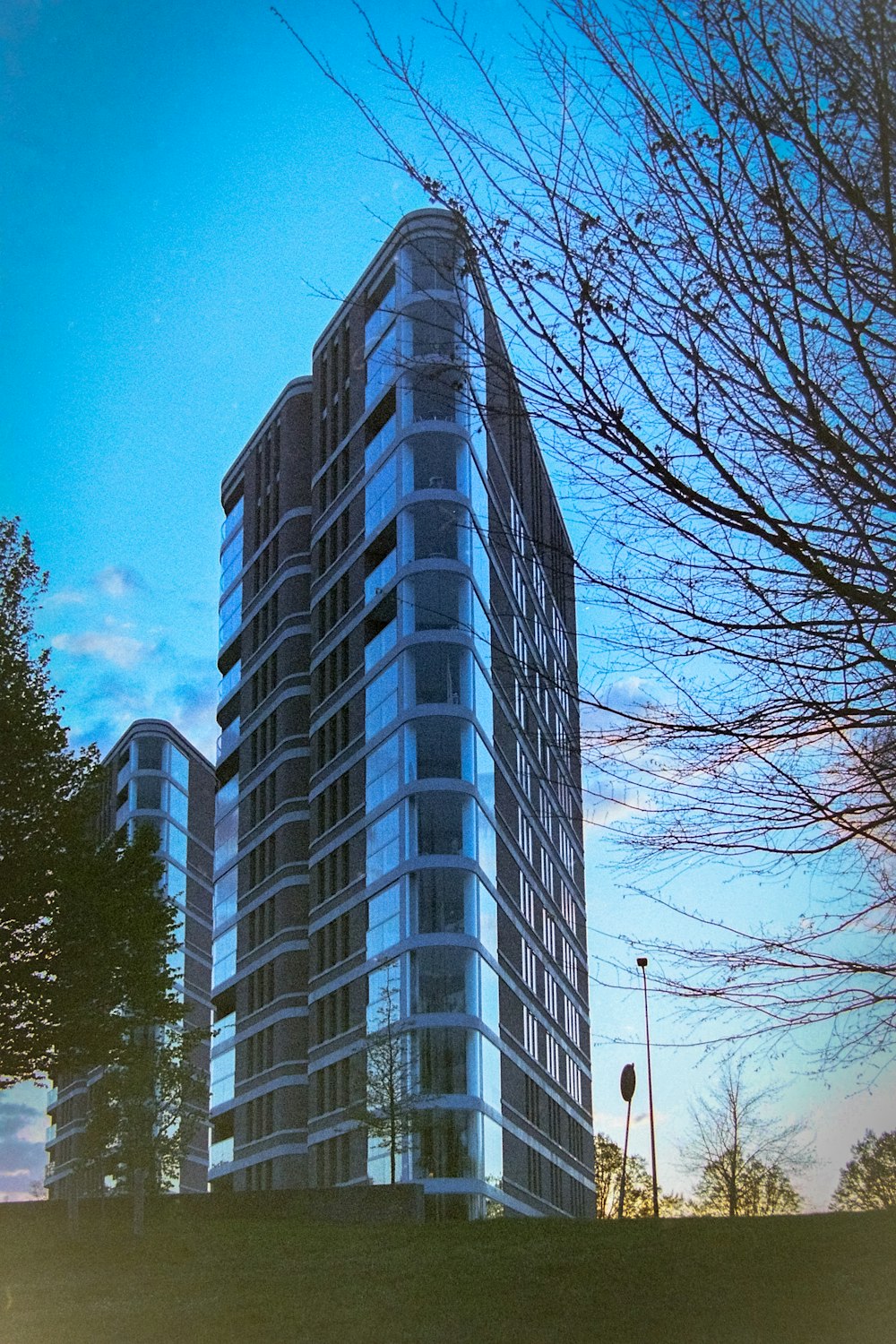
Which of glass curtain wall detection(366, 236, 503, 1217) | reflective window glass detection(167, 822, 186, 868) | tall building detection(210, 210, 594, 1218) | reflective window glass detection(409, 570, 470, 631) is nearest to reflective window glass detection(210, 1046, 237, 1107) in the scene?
tall building detection(210, 210, 594, 1218)

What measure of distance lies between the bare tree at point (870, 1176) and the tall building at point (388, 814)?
11.2 meters

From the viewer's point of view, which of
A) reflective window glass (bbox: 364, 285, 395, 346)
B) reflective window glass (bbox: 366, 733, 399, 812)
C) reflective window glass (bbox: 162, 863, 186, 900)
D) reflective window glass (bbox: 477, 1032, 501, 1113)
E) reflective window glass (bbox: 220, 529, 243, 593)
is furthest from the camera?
reflective window glass (bbox: 162, 863, 186, 900)

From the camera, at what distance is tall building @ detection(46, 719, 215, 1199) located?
90250 millimetres

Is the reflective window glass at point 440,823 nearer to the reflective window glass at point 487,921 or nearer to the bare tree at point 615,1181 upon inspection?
the reflective window glass at point 487,921

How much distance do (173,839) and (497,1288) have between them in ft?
250

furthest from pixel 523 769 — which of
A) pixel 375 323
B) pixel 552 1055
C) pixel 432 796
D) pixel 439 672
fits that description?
pixel 375 323

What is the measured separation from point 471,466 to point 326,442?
1234 centimetres

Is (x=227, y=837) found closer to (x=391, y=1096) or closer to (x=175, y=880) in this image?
(x=175, y=880)

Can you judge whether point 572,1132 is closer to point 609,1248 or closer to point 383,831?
point 383,831

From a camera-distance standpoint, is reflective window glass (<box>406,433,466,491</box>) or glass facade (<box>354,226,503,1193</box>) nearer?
glass facade (<box>354,226,503,1193</box>)

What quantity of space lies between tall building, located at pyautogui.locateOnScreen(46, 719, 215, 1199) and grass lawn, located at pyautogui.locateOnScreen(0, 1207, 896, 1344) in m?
65.3

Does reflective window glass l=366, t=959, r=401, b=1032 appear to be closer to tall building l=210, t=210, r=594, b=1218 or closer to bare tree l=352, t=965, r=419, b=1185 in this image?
tall building l=210, t=210, r=594, b=1218

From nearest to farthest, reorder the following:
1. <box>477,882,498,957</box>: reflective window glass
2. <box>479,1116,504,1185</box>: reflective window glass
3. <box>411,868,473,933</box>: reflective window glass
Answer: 1. <box>479,1116,504,1185</box>: reflective window glass
2. <box>411,868,473,933</box>: reflective window glass
3. <box>477,882,498,957</box>: reflective window glass

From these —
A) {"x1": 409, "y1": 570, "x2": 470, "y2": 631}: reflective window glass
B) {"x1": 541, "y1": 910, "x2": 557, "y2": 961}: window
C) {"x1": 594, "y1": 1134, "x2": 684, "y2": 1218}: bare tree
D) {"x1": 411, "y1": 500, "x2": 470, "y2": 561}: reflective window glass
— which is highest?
{"x1": 411, "y1": 500, "x2": 470, "y2": 561}: reflective window glass
